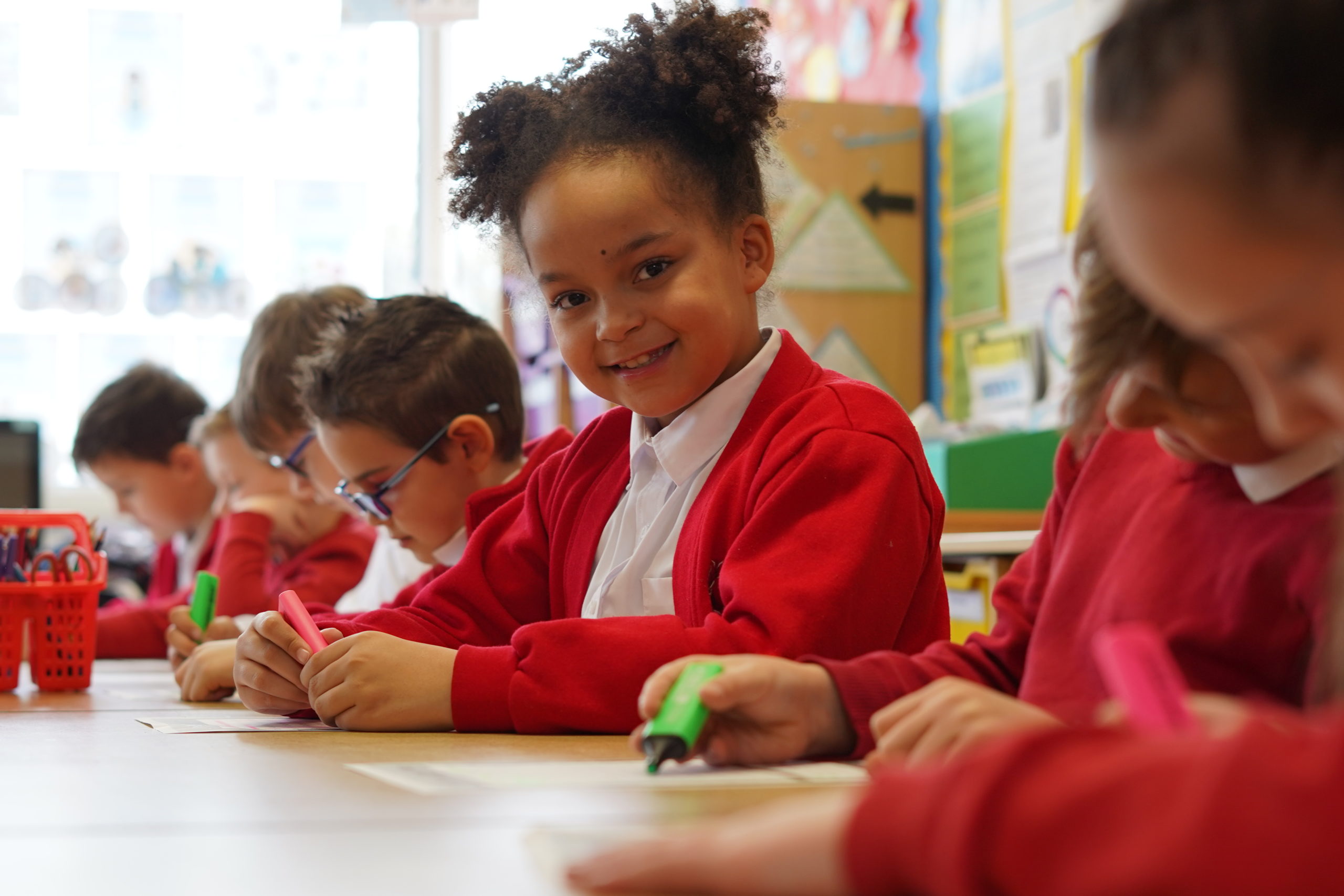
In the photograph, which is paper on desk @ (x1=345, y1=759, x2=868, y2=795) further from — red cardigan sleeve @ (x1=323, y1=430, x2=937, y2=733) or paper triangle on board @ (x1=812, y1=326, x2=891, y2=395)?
paper triangle on board @ (x1=812, y1=326, x2=891, y2=395)

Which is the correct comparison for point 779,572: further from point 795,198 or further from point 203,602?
point 795,198

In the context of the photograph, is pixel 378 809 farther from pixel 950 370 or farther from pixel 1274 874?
pixel 950 370

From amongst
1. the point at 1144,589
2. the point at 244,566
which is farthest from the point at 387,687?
the point at 244,566

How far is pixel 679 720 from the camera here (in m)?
0.70

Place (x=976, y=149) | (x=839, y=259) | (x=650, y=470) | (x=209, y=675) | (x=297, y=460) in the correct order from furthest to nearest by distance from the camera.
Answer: (x=839, y=259), (x=976, y=149), (x=297, y=460), (x=209, y=675), (x=650, y=470)

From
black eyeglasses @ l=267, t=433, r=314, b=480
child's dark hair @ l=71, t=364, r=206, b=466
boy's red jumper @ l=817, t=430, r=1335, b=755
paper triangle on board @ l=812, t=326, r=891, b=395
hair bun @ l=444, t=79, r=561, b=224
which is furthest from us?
paper triangle on board @ l=812, t=326, r=891, b=395

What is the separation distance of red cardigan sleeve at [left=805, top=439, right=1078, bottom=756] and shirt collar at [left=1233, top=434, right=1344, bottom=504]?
0.50 feet

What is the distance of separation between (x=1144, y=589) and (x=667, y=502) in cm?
53

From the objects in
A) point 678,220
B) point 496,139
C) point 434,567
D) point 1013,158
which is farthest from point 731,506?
point 1013,158

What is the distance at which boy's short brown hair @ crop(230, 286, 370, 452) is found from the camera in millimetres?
1945

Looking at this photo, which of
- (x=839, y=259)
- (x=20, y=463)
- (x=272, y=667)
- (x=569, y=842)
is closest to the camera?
(x=569, y=842)

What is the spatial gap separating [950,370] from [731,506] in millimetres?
1779

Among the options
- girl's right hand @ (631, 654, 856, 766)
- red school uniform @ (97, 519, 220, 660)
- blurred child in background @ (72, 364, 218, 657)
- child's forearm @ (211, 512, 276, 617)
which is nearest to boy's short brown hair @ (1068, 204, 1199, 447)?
girl's right hand @ (631, 654, 856, 766)

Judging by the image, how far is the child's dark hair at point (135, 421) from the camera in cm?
268
